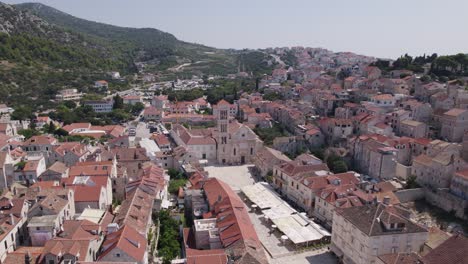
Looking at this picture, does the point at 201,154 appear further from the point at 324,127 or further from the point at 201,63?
the point at 201,63

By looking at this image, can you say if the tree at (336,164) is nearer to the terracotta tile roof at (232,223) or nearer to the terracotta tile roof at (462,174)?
the terracotta tile roof at (462,174)

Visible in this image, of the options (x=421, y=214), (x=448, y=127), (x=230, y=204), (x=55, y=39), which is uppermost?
(x=55, y=39)

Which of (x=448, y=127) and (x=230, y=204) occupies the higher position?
(x=448, y=127)

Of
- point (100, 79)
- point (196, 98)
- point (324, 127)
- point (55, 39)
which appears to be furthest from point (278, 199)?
point (55, 39)

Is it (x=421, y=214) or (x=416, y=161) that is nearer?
(x=421, y=214)

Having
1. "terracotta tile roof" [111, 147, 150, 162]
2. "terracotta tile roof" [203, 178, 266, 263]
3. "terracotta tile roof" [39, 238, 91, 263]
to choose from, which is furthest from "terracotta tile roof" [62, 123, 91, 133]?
"terracotta tile roof" [39, 238, 91, 263]

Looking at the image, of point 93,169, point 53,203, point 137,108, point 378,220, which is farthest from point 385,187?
point 137,108

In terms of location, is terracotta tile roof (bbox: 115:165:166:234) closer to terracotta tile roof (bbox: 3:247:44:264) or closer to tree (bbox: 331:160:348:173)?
terracotta tile roof (bbox: 3:247:44:264)

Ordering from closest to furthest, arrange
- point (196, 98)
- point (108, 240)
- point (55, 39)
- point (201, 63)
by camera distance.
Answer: point (108, 240) < point (196, 98) < point (55, 39) < point (201, 63)

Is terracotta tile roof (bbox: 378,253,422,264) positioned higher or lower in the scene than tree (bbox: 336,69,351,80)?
lower

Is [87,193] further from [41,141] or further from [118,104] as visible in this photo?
[118,104]

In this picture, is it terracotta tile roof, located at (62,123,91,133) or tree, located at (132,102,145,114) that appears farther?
tree, located at (132,102,145,114)
